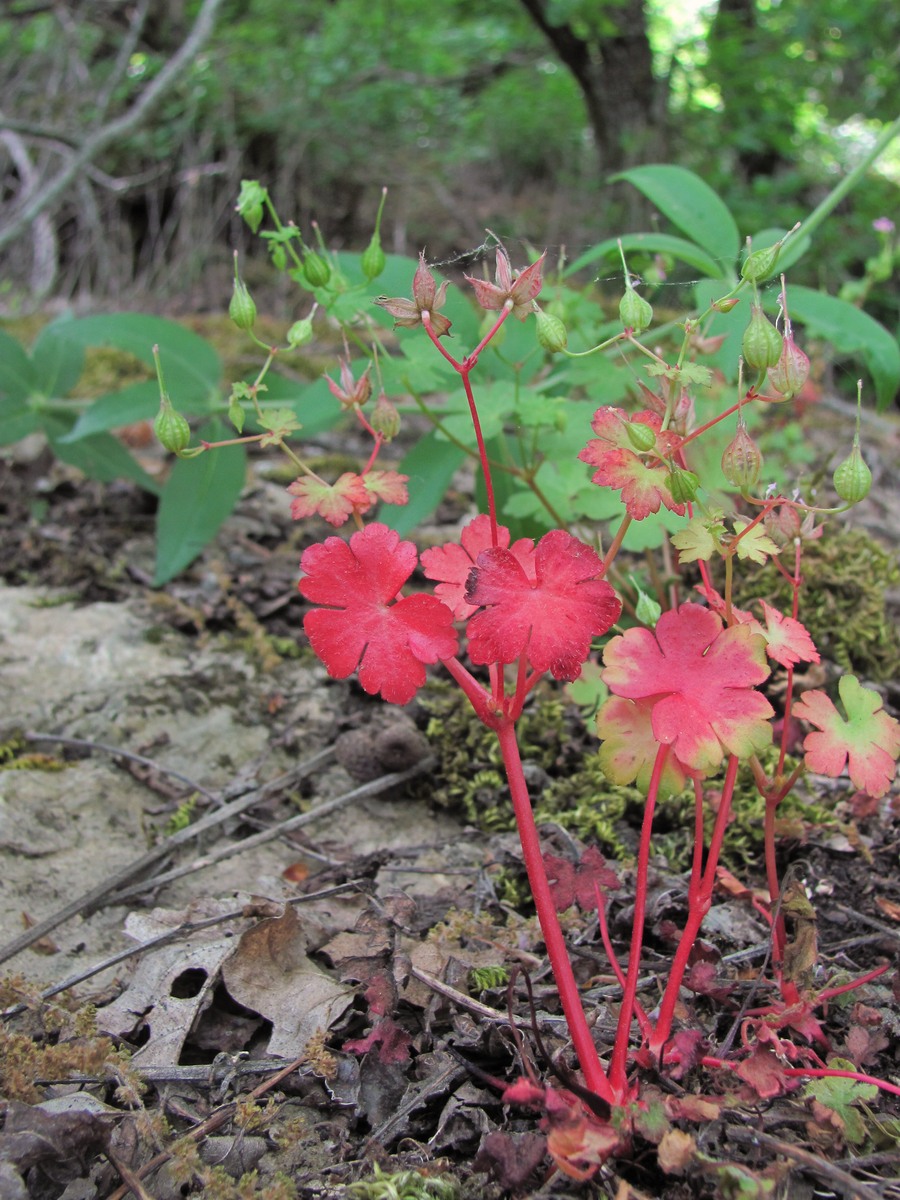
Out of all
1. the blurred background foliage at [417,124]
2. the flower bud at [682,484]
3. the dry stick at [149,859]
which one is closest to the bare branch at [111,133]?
the blurred background foliage at [417,124]

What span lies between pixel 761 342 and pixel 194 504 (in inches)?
58.0

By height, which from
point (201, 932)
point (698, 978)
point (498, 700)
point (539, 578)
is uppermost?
point (539, 578)

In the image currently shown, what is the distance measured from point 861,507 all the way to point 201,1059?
2344 mm

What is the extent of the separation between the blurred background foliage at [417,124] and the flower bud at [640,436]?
4.32m

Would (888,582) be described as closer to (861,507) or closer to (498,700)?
(861,507)

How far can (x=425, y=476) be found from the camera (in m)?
1.83

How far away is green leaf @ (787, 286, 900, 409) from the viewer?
1.66m

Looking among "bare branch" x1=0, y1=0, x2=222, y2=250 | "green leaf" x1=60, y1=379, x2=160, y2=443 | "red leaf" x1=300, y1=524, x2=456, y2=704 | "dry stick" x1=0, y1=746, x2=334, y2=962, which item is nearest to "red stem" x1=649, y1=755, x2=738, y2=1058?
"red leaf" x1=300, y1=524, x2=456, y2=704

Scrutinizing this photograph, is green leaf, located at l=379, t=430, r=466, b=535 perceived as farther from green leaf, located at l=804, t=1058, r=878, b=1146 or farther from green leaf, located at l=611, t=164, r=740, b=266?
green leaf, located at l=804, t=1058, r=878, b=1146

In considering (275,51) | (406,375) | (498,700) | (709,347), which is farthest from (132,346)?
(275,51)

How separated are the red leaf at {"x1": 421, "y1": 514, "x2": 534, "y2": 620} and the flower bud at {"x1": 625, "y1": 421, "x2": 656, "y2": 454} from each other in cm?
17

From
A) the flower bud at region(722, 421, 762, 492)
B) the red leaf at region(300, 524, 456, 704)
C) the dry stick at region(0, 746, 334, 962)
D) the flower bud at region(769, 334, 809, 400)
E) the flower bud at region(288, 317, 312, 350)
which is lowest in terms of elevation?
the dry stick at region(0, 746, 334, 962)

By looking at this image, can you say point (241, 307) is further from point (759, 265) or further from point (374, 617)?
point (759, 265)

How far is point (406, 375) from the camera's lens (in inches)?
59.5
